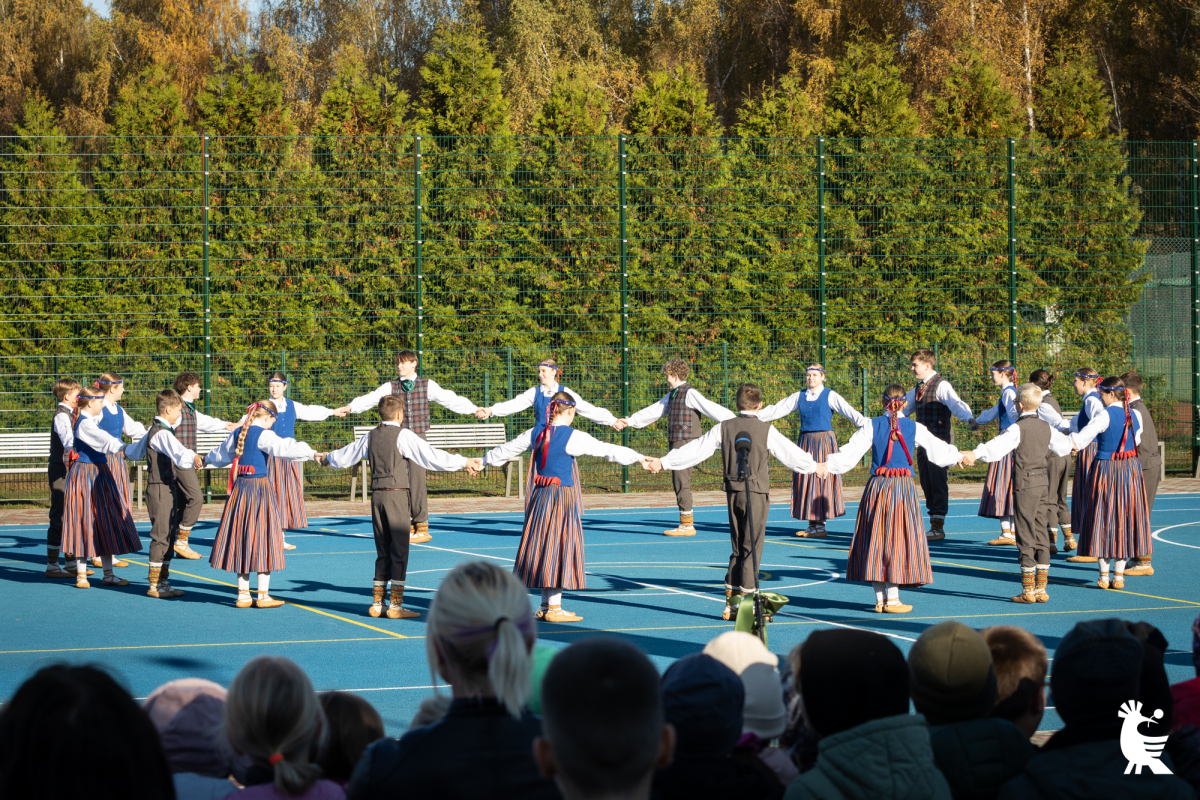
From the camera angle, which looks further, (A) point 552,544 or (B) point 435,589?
(B) point 435,589

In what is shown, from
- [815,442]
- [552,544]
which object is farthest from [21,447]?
[815,442]

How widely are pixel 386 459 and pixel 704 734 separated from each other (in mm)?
6637

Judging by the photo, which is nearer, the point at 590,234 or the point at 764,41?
the point at 590,234

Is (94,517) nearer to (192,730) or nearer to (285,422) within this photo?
(285,422)

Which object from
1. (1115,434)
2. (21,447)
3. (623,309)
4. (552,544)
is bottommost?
(552,544)

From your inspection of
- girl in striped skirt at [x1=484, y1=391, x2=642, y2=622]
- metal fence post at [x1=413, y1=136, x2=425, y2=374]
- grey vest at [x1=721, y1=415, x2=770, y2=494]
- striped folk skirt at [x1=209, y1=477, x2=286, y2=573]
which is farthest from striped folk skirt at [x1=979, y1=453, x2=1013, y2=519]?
metal fence post at [x1=413, y1=136, x2=425, y2=374]

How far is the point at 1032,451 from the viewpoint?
9523mm

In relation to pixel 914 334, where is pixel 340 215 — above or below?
above

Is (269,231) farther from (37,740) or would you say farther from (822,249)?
(37,740)

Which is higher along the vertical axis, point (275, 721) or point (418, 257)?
point (418, 257)

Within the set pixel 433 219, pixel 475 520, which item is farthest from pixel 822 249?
pixel 475 520

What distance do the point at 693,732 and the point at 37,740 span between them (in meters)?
1.42

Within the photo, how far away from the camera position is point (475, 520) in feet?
49.1

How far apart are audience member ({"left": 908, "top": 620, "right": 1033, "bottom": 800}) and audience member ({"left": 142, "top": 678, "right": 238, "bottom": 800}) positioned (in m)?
1.79
